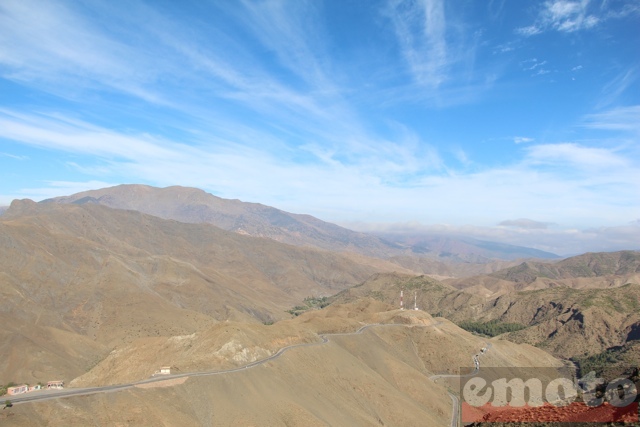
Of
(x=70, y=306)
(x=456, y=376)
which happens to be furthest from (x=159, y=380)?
(x=70, y=306)

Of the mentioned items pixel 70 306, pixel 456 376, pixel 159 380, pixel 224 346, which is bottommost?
pixel 456 376

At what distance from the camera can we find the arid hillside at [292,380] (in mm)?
48656

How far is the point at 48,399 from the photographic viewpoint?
45406 mm

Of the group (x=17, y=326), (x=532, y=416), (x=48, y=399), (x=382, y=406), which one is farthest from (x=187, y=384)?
(x=17, y=326)

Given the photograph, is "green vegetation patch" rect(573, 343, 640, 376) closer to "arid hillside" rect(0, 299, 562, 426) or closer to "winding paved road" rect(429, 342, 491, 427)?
"arid hillside" rect(0, 299, 562, 426)

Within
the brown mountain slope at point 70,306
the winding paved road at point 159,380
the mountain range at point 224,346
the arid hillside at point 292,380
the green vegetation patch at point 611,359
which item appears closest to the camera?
the winding paved road at point 159,380

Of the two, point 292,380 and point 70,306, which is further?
point 70,306

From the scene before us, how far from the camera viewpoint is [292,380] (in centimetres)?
7100

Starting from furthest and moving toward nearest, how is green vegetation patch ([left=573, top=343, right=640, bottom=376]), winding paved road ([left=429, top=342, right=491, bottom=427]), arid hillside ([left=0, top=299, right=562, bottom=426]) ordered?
green vegetation patch ([left=573, top=343, right=640, bottom=376]), winding paved road ([left=429, top=342, right=491, bottom=427]), arid hillside ([left=0, top=299, right=562, bottom=426])

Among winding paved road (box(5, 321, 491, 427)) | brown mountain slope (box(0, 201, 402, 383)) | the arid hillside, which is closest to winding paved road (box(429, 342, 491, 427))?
winding paved road (box(5, 321, 491, 427))

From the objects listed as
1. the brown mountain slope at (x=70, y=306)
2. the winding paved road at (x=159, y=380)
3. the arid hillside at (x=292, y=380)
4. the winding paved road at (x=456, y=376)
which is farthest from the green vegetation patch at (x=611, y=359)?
the brown mountain slope at (x=70, y=306)

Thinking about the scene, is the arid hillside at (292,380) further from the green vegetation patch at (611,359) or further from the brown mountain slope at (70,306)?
the brown mountain slope at (70,306)

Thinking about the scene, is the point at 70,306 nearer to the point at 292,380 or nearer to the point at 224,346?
the point at 224,346

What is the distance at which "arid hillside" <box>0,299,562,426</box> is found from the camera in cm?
4866
